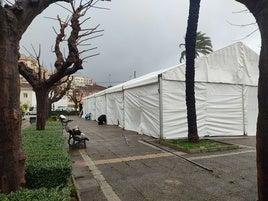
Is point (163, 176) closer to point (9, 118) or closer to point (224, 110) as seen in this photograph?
point (9, 118)

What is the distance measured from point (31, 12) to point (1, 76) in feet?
3.72

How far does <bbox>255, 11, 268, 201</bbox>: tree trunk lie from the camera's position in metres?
2.78

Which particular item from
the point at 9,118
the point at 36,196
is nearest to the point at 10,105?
the point at 9,118

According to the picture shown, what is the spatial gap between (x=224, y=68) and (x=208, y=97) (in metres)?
1.92

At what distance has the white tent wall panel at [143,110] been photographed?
12.2 meters

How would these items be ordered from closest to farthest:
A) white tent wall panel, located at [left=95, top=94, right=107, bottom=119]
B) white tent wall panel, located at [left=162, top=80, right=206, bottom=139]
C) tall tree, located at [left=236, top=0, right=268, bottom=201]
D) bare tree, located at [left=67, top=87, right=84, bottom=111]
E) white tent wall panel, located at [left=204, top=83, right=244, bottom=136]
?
1. tall tree, located at [left=236, top=0, right=268, bottom=201]
2. white tent wall panel, located at [left=162, top=80, right=206, bottom=139]
3. white tent wall panel, located at [left=204, top=83, right=244, bottom=136]
4. white tent wall panel, located at [left=95, top=94, right=107, bottom=119]
5. bare tree, located at [left=67, top=87, right=84, bottom=111]

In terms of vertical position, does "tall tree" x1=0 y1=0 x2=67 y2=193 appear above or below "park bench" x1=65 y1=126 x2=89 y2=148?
above

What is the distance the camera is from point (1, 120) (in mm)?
3230

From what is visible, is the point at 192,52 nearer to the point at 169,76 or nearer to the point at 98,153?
the point at 169,76

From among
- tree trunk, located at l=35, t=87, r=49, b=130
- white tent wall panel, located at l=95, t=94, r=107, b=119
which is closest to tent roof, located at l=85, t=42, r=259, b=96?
tree trunk, located at l=35, t=87, r=49, b=130

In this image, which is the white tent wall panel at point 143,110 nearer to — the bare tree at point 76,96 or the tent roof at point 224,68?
the tent roof at point 224,68

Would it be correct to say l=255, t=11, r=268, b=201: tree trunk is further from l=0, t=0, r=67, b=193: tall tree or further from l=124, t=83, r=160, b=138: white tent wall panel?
l=124, t=83, r=160, b=138: white tent wall panel

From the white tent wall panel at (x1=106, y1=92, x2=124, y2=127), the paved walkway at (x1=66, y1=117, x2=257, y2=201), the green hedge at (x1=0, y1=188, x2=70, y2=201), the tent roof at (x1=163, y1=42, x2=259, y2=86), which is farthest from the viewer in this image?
the white tent wall panel at (x1=106, y1=92, x2=124, y2=127)

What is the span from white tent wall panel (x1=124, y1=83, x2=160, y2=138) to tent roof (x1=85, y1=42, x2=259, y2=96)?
502mm
